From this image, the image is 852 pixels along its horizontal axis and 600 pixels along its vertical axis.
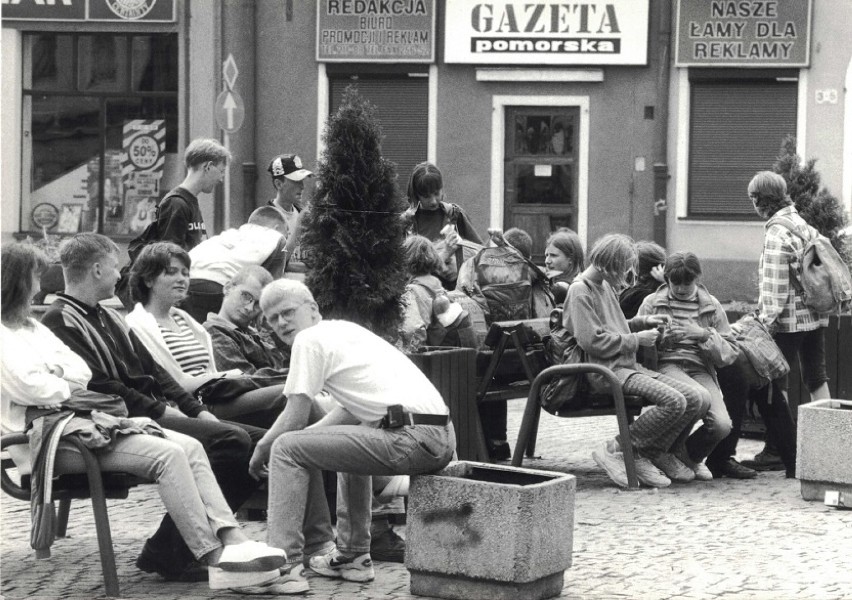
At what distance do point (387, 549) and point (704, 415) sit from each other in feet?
8.92

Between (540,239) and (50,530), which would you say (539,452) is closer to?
(50,530)

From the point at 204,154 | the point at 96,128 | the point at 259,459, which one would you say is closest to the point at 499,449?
the point at 204,154

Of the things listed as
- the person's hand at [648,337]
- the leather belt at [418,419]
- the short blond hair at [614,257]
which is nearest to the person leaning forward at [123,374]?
the leather belt at [418,419]

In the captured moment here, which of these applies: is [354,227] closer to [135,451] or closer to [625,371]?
[135,451]

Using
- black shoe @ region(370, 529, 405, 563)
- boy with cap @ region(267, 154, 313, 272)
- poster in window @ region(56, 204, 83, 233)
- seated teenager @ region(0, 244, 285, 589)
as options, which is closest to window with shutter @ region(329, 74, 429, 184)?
poster in window @ region(56, 204, 83, 233)

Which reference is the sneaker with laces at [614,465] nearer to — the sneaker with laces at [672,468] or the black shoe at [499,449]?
the sneaker with laces at [672,468]

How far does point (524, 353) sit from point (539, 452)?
1.40 m

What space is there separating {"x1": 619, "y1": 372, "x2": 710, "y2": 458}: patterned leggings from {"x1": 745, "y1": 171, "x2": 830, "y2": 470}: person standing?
95cm

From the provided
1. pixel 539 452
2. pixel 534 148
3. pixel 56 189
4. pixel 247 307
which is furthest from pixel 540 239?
pixel 247 307

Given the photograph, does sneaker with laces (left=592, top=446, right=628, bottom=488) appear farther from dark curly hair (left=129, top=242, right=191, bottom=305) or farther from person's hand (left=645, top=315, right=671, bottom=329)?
dark curly hair (left=129, top=242, right=191, bottom=305)

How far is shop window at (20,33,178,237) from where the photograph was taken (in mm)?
22578

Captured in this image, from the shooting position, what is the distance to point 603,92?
21.3 meters

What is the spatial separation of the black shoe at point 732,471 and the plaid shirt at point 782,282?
87 centimetres

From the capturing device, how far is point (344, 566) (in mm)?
6371
